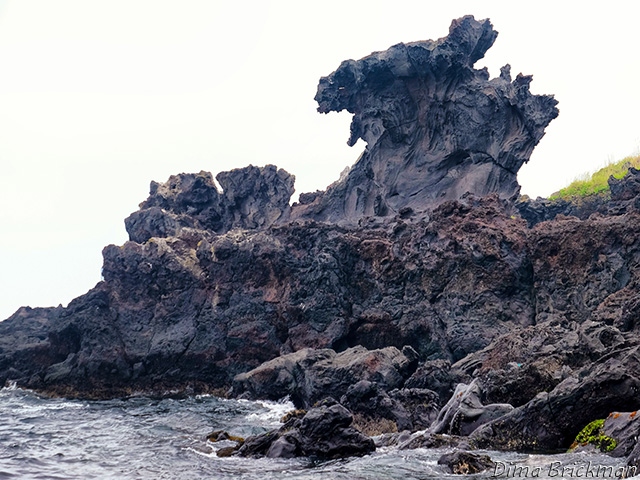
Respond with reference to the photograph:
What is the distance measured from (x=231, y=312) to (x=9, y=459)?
29269 millimetres

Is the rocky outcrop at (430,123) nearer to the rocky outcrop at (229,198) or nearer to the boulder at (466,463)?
the rocky outcrop at (229,198)

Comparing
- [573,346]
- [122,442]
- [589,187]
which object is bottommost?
[122,442]

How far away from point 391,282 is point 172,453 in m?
26.8

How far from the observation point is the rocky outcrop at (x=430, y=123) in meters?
55.4

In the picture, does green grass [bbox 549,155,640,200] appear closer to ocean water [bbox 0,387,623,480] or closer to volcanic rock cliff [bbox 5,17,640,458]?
volcanic rock cliff [bbox 5,17,640,458]

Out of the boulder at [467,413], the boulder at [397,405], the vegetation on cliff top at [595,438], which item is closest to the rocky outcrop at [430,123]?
the boulder at [397,405]

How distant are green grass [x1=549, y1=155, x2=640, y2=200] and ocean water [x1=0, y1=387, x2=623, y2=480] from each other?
5218 centimetres

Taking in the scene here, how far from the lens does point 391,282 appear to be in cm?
4522

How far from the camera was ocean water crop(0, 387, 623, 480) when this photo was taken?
14195 millimetres

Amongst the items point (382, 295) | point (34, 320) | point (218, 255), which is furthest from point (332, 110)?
point (34, 320)

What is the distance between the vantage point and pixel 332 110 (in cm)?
6366

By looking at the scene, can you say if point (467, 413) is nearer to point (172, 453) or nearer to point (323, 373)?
point (172, 453)

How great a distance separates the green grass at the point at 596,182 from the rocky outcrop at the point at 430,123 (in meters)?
20.5

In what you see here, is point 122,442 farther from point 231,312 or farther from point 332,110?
point 332,110
